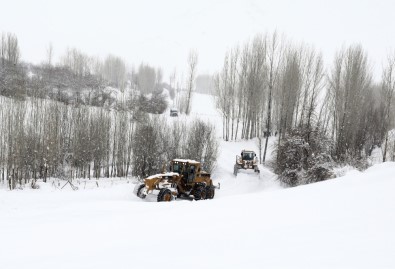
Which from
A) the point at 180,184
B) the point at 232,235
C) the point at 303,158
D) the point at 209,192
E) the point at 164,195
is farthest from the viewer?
the point at 303,158

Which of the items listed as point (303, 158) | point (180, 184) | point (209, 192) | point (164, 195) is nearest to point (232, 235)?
point (164, 195)

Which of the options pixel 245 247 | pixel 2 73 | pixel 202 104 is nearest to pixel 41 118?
pixel 2 73

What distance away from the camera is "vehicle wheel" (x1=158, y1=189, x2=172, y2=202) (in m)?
13.8

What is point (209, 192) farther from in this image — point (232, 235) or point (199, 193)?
point (232, 235)

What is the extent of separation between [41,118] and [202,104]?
4825 cm

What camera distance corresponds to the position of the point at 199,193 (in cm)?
1602

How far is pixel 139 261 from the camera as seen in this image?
468 cm

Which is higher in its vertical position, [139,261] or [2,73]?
[2,73]

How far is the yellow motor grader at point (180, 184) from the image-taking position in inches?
559

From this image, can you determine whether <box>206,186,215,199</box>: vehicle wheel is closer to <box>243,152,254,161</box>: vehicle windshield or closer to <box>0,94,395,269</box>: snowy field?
<box>0,94,395,269</box>: snowy field

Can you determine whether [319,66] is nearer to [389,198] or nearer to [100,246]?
[389,198]

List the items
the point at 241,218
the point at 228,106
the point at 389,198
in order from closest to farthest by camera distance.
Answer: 1. the point at 241,218
2. the point at 389,198
3. the point at 228,106

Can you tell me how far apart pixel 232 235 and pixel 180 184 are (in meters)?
10.1

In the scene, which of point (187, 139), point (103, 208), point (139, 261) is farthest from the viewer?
point (187, 139)
